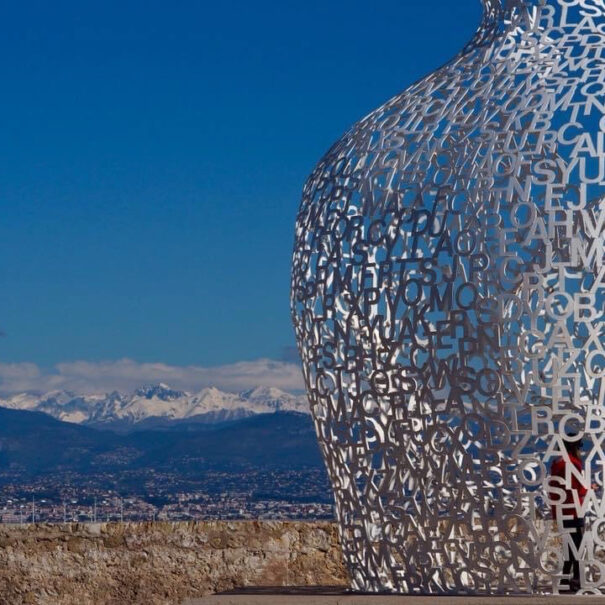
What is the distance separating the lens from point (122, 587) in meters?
12.0

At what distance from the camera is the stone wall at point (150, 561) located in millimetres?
11992

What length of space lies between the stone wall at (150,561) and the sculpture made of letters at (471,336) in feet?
7.83

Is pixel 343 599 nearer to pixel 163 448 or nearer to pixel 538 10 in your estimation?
pixel 538 10

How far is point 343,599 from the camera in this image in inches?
356

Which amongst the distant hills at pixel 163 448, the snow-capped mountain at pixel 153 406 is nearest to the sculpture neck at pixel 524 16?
the distant hills at pixel 163 448

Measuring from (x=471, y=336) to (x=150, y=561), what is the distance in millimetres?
4269

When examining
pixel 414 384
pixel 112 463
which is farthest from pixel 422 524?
pixel 112 463

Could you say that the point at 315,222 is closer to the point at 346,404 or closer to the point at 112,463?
the point at 346,404

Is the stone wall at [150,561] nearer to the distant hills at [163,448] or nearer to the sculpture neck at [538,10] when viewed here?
the sculpture neck at [538,10]

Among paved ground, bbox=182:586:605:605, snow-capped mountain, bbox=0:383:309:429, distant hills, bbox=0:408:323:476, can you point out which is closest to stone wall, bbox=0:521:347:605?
paved ground, bbox=182:586:605:605

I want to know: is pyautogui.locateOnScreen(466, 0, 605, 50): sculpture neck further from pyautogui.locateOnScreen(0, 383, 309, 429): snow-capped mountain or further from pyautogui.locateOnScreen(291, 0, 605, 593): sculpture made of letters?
pyautogui.locateOnScreen(0, 383, 309, 429): snow-capped mountain

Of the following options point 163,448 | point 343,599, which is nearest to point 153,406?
point 163,448

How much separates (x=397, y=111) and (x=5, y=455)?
4720cm

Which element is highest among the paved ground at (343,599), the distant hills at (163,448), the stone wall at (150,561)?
the distant hills at (163,448)
